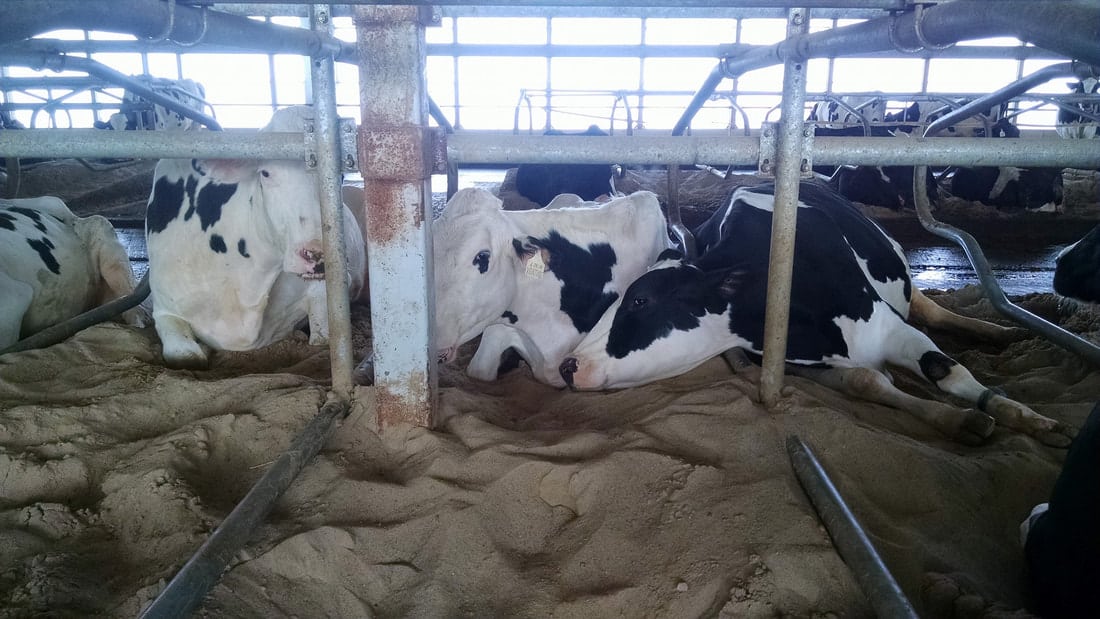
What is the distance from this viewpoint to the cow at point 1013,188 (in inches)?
→ 411

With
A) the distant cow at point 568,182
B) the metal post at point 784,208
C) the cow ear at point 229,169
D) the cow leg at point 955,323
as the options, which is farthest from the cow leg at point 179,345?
the distant cow at point 568,182

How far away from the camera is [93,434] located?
7.60 ft

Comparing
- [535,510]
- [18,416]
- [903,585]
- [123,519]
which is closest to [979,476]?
[903,585]

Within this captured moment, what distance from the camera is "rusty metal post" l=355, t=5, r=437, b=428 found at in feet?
6.88

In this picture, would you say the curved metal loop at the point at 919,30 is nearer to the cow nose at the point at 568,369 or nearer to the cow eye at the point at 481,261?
the cow nose at the point at 568,369

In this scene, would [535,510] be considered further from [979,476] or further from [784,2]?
[784,2]

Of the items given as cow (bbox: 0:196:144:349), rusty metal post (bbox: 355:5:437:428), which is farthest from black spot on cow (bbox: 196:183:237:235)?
rusty metal post (bbox: 355:5:437:428)

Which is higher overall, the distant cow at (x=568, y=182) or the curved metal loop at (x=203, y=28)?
the curved metal loop at (x=203, y=28)

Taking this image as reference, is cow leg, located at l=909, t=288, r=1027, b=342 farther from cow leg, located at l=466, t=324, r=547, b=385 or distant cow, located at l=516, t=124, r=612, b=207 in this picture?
distant cow, located at l=516, t=124, r=612, b=207

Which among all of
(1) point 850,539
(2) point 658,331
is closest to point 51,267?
(2) point 658,331

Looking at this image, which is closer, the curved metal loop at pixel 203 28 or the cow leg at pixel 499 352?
the curved metal loop at pixel 203 28

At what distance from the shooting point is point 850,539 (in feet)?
5.20

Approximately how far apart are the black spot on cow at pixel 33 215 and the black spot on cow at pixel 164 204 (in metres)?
1.08

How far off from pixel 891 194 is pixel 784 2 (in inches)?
380
